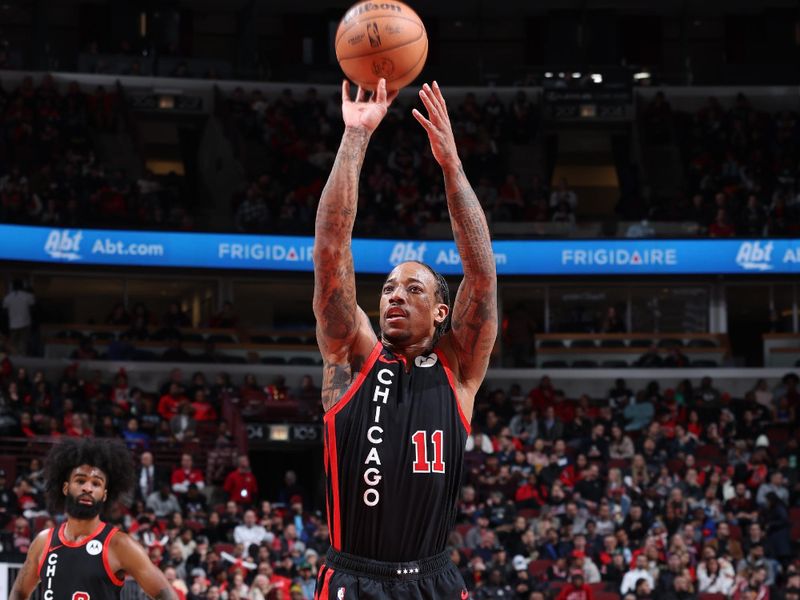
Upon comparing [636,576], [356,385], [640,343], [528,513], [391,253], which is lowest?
[636,576]

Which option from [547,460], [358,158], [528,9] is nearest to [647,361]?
[547,460]

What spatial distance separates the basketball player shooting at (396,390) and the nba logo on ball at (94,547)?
2.97 m

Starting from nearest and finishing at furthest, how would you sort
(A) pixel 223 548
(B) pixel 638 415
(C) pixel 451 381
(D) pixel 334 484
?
(D) pixel 334 484
(C) pixel 451 381
(A) pixel 223 548
(B) pixel 638 415

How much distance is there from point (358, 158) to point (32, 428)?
53.1ft

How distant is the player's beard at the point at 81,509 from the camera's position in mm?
7816

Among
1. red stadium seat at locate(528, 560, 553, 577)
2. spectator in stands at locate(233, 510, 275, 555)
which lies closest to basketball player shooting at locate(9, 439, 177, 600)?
spectator in stands at locate(233, 510, 275, 555)

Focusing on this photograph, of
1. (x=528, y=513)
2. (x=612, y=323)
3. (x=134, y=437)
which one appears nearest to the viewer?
(x=528, y=513)

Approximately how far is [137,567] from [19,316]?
1861 centimetres

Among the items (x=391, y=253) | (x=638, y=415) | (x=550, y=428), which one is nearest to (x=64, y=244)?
(x=391, y=253)

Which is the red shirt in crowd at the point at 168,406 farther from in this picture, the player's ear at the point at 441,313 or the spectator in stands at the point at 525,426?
the player's ear at the point at 441,313

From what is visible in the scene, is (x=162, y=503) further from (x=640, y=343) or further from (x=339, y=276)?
(x=339, y=276)

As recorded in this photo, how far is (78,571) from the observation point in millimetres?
7676

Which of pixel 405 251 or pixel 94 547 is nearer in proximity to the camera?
pixel 94 547

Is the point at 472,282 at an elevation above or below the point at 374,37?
below
